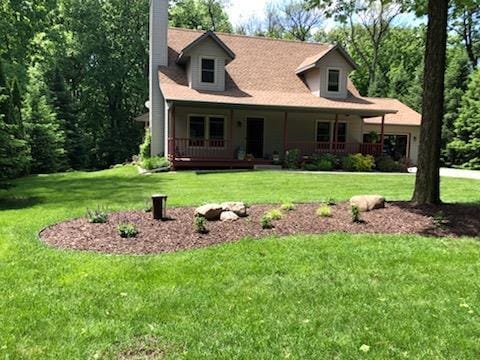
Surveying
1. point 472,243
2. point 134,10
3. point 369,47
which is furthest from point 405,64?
point 472,243

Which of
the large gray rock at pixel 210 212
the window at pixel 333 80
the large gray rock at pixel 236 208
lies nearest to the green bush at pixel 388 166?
the window at pixel 333 80

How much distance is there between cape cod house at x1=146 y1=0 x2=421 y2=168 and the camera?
2073 centimetres

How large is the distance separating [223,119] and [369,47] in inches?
1132

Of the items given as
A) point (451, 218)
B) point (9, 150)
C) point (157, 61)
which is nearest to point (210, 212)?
point (451, 218)

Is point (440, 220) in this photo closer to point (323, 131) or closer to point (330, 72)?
point (323, 131)

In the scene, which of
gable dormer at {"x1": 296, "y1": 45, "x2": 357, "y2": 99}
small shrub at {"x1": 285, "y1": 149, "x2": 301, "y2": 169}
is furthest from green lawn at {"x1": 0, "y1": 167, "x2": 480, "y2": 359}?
gable dormer at {"x1": 296, "y1": 45, "x2": 357, "y2": 99}

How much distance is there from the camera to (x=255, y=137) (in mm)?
23094

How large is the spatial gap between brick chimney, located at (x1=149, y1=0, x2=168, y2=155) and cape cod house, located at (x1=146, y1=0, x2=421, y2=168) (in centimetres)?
5

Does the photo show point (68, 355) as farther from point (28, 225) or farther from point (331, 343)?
point (28, 225)

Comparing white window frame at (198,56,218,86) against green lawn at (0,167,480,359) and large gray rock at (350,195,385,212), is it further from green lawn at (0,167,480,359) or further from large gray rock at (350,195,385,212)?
green lawn at (0,167,480,359)

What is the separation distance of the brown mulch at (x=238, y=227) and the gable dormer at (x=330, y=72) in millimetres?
15648

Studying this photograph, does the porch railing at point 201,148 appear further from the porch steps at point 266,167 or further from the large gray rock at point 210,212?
the large gray rock at point 210,212

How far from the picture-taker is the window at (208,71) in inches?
845

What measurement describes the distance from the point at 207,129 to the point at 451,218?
1552 centimetres
